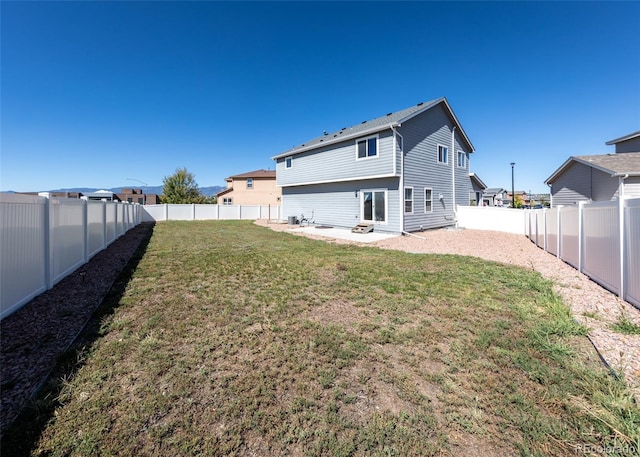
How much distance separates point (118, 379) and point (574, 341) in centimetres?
527

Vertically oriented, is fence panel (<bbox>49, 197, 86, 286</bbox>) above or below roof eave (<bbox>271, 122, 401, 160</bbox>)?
below

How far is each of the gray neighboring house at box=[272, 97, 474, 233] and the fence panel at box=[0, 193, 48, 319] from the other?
1247 centimetres

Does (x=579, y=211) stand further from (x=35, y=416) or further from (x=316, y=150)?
(x=316, y=150)

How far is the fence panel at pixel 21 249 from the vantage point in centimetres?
349

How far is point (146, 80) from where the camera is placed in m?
14.9

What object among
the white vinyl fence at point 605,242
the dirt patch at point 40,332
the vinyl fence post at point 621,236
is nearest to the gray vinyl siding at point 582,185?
the white vinyl fence at point 605,242

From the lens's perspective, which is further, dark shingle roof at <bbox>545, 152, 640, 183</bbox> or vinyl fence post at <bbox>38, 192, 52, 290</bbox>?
dark shingle roof at <bbox>545, 152, 640, 183</bbox>

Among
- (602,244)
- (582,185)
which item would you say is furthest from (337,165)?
(582,185)

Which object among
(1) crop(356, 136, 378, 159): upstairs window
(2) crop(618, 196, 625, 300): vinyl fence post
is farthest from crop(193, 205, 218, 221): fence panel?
(2) crop(618, 196, 625, 300): vinyl fence post

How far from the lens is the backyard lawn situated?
1.90 m

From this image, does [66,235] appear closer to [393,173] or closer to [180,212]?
[393,173]

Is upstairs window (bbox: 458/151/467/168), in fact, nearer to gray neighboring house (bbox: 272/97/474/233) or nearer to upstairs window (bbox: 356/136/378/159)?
gray neighboring house (bbox: 272/97/474/233)

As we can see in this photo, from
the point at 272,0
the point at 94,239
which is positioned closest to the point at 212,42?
the point at 272,0

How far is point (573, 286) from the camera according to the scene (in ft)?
18.2
